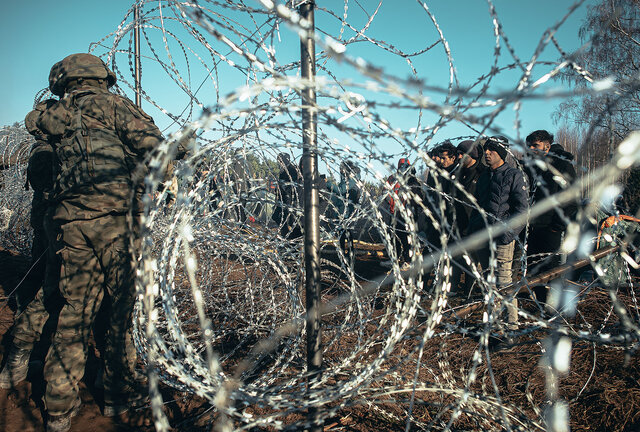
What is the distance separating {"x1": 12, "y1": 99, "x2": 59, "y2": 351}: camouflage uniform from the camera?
287 cm

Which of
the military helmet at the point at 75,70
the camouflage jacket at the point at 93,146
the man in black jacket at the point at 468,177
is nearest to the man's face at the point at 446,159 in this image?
the man in black jacket at the point at 468,177

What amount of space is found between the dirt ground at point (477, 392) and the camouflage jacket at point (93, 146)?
4.61 feet

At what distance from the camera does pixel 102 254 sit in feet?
8.66

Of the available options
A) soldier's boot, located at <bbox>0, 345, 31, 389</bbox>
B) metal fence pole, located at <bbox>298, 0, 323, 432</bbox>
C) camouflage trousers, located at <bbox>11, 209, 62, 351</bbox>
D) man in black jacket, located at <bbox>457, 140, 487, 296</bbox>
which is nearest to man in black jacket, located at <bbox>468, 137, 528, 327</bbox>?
man in black jacket, located at <bbox>457, 140, 487, 296</bbox>

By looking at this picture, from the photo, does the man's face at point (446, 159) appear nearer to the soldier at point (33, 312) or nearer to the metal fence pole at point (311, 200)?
the metal fence pole at point (311, 200)

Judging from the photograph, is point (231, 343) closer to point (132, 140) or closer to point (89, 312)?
point (89, 312)

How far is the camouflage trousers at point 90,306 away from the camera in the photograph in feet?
8.21

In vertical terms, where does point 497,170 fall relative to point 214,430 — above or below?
above

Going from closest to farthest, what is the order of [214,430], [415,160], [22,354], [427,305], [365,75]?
[365,75], [415,160], [214,430], [22,354], [427,305]

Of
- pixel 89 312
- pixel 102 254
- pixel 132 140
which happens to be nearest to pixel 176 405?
pixel 89 312

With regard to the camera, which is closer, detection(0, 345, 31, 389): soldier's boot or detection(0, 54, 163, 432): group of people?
detection(0, 54, 163, 432): group of people

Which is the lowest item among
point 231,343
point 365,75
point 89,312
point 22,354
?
point 231,343

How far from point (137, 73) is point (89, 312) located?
8.63ft

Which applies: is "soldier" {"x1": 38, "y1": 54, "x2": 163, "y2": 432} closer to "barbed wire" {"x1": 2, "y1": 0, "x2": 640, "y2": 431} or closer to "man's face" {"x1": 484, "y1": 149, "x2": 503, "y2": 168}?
"barbed wire" {"x1": 2, "y1": 0, "x2": 640, "y2": 431}
